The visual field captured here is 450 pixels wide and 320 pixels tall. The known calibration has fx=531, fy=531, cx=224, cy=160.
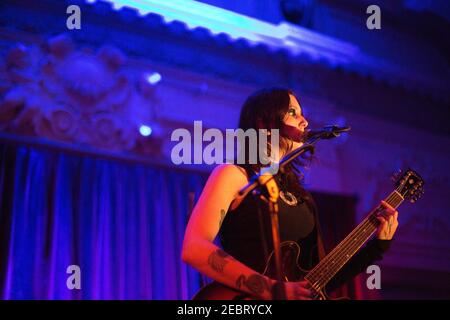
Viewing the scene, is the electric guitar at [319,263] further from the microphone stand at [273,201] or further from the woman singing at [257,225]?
the microphone stand at [273,201]

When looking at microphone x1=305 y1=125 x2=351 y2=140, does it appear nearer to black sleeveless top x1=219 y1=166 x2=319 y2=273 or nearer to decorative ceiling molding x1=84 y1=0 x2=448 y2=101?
black sleeveless top x1=219 y1=166 x2=319 y2=273

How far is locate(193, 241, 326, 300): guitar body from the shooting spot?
196 cm

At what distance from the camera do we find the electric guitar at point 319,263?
1.99m

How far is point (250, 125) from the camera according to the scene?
2.43 meters

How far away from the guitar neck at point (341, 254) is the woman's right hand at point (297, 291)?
0.57 ft

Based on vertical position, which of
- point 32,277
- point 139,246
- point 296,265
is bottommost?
point 296,265

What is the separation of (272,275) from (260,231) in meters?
0.18

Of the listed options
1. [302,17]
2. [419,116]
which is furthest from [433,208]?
[302,17]

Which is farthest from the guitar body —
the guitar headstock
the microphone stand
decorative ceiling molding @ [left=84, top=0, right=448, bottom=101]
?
decorative ceiling molding @ [left=84, top=0, right=448, bottom=101]

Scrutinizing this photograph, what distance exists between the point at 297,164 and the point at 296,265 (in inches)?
21.1

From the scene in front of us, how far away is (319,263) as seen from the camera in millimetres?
2184

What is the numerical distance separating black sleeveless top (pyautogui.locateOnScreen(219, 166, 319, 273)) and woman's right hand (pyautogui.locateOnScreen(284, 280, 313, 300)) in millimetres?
185

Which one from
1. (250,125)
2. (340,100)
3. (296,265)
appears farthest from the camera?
(340,100)

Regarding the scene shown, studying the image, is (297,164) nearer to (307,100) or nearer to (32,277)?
(32,277)
